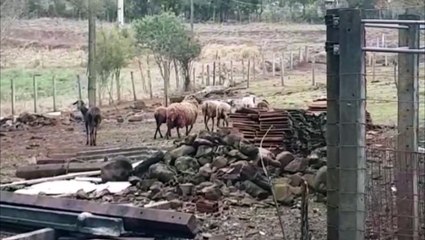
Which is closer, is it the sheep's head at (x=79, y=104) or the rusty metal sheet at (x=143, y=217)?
the rusty metal sheet at (x=143, y=217)

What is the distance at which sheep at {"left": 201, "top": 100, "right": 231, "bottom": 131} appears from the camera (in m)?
9.62

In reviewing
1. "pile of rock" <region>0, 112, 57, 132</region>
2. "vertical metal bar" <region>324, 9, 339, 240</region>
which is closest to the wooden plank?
"vertical metal bar" <region>324, 9, 339, 240</region>

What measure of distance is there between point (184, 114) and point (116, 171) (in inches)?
108

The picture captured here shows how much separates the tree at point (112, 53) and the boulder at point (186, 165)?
319 centimetres

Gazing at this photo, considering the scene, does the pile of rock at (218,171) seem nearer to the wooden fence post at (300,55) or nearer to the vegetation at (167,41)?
the wooden fence post at (300,55)

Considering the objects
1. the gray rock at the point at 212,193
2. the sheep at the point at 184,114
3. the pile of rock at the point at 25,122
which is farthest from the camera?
the pile of rock at the point at 25,122

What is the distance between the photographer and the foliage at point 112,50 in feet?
36.5

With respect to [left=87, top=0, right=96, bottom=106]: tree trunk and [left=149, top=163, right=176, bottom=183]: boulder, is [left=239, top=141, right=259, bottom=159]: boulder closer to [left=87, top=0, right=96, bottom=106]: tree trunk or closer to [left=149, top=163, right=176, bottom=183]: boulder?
[left=149, top=163, right=176, bottom=183]: boulder

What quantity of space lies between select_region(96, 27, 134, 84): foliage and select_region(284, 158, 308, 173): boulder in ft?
13.0

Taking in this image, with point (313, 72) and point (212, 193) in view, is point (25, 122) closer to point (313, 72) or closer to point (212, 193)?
point (313, 72)

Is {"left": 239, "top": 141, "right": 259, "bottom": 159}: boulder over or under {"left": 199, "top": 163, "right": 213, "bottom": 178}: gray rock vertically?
over

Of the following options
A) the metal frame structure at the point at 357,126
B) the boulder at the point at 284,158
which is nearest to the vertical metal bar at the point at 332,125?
the metal frame structure at the point at 357,126

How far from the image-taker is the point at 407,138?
4559 mm

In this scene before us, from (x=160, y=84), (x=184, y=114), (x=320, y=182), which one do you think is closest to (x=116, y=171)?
(x=320, y=182)
